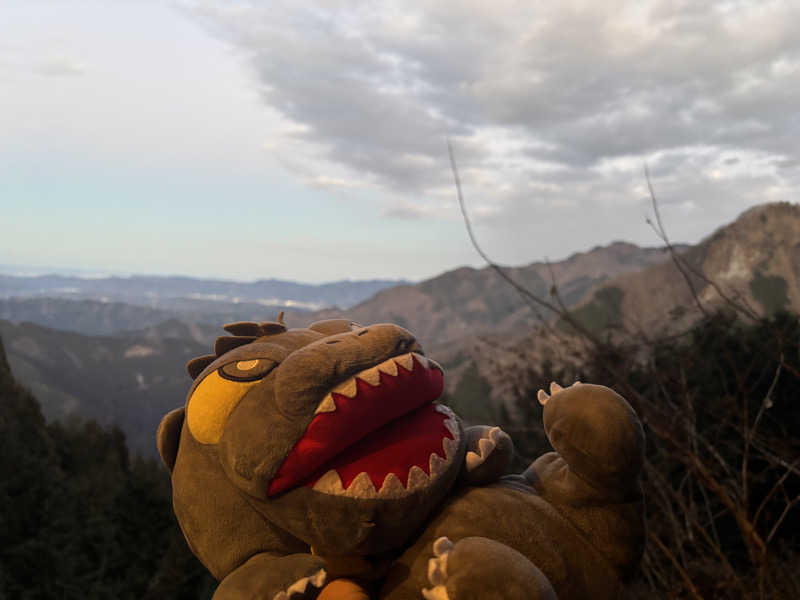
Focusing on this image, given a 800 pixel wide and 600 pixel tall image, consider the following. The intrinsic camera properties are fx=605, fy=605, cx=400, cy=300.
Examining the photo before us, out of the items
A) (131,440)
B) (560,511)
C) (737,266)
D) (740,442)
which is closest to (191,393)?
(560,511)

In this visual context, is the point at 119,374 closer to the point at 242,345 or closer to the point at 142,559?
the point at 142,559

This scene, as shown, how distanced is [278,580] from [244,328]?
67cm

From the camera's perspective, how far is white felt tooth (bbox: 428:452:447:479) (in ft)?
4.57

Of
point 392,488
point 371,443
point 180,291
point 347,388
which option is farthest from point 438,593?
point 180,291

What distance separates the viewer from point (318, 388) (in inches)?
53.8

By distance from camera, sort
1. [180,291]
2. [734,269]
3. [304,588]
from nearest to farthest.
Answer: [304,588] → [734,269] → [180,291]

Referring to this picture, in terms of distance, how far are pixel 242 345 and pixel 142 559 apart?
1092 centimetres

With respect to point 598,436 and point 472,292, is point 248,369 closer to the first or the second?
point 598,436

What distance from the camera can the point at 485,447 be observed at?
1.54 meters

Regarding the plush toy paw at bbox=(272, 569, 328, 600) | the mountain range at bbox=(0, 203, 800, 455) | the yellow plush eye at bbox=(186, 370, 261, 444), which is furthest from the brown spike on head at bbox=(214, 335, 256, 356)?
the mountain range at bbox=(0, 203, 800, 455)

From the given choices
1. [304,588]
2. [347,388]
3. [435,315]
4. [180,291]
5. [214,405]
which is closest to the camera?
[304,588]

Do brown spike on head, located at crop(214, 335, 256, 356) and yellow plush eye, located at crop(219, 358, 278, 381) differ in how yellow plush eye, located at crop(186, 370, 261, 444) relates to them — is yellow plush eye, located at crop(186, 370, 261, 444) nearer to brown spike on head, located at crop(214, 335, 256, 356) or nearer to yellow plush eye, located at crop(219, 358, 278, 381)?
yellow plush eye, located at crop(219, 358, 278, 381)

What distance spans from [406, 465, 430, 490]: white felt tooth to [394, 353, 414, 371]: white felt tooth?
23cm

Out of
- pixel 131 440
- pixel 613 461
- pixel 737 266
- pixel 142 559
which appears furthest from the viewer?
pixel 131 440
